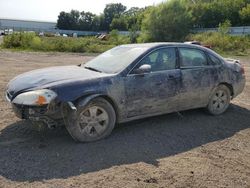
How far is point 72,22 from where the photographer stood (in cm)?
12569

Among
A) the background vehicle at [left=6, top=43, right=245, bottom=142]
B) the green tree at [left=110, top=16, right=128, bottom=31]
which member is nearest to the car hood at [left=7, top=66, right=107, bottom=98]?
the background vehicle at [left=6, top=43, right=245, bottom=142]

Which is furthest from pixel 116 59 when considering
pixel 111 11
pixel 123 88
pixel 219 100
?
pixel 111 11

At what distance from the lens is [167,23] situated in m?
54.7

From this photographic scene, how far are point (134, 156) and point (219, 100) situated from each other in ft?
10.7

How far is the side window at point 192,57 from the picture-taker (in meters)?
7.32

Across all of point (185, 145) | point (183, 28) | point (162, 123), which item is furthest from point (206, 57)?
point (183, 28)

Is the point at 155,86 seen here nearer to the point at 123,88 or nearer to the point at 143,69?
the point at 143,69

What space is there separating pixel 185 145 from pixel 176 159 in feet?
2.20

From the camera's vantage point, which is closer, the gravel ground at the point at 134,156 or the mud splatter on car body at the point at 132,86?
the gravel ground at the point at 134,156

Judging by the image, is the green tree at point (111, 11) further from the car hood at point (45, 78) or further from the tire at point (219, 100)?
the car hood at point (45, 78)

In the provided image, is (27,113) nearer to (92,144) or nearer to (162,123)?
(92,144)

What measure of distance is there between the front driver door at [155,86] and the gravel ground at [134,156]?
412 mm

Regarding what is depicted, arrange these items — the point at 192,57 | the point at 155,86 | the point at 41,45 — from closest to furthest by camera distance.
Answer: the point at 155,86
the point at 192,57
the point at 41,45

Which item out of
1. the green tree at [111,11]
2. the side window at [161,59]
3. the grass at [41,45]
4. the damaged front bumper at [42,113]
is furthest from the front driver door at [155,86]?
the green tree at [111,11]
